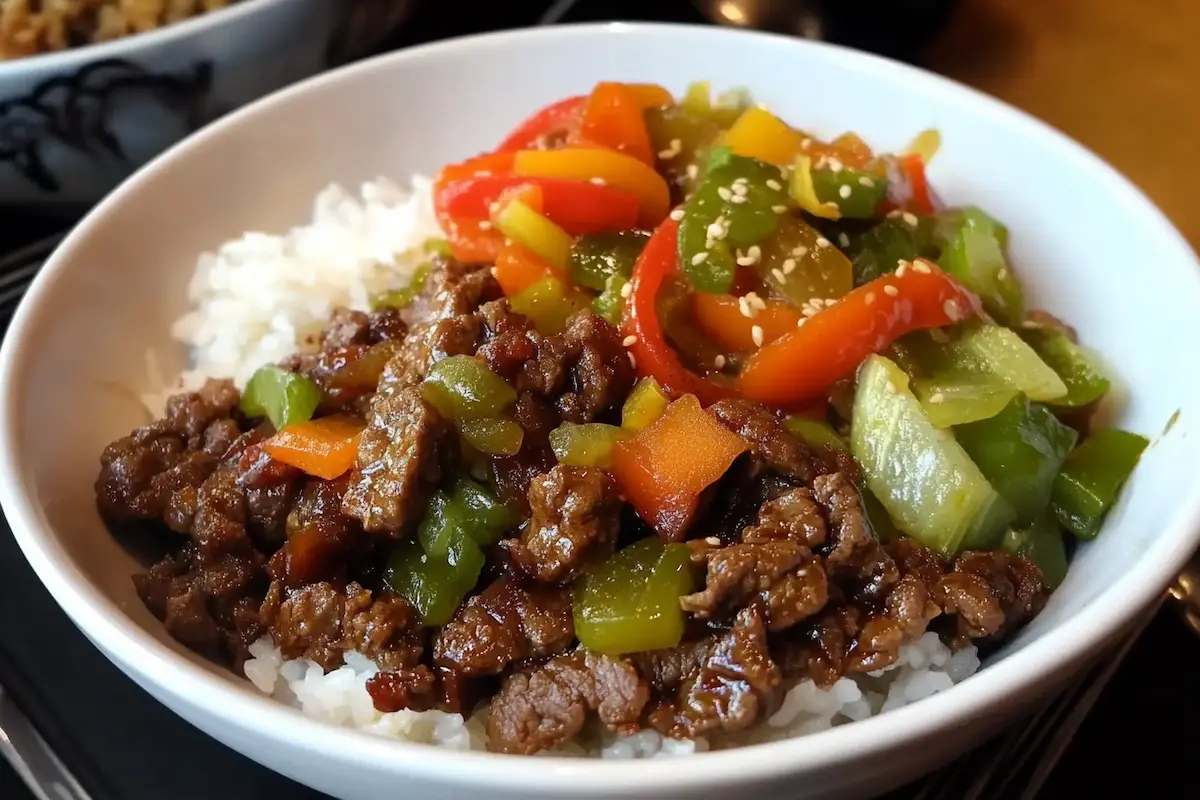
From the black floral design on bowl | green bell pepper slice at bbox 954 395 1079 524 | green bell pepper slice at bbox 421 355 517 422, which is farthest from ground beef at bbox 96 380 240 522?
green bell pepper slice at bbox 954 395 1079 524

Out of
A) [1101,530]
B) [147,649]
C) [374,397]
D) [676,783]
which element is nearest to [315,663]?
[147,649]

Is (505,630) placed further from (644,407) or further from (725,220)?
(725,220)

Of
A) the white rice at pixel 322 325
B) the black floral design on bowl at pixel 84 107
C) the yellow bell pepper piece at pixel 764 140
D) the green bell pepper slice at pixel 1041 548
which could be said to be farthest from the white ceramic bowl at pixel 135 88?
the green bell pepper slice at pixel 1041 548

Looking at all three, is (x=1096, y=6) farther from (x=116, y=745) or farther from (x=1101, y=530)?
(x=116, y=745)

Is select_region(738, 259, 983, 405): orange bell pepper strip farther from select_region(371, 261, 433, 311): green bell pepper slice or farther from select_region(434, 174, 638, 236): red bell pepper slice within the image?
select_region(371, 261, 433, 311): green bell pepper slice

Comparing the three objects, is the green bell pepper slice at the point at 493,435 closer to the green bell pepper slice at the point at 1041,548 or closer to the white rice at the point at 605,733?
the white rice at the point at 605,733

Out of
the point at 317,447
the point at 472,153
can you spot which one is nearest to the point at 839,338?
the point at 317,447
